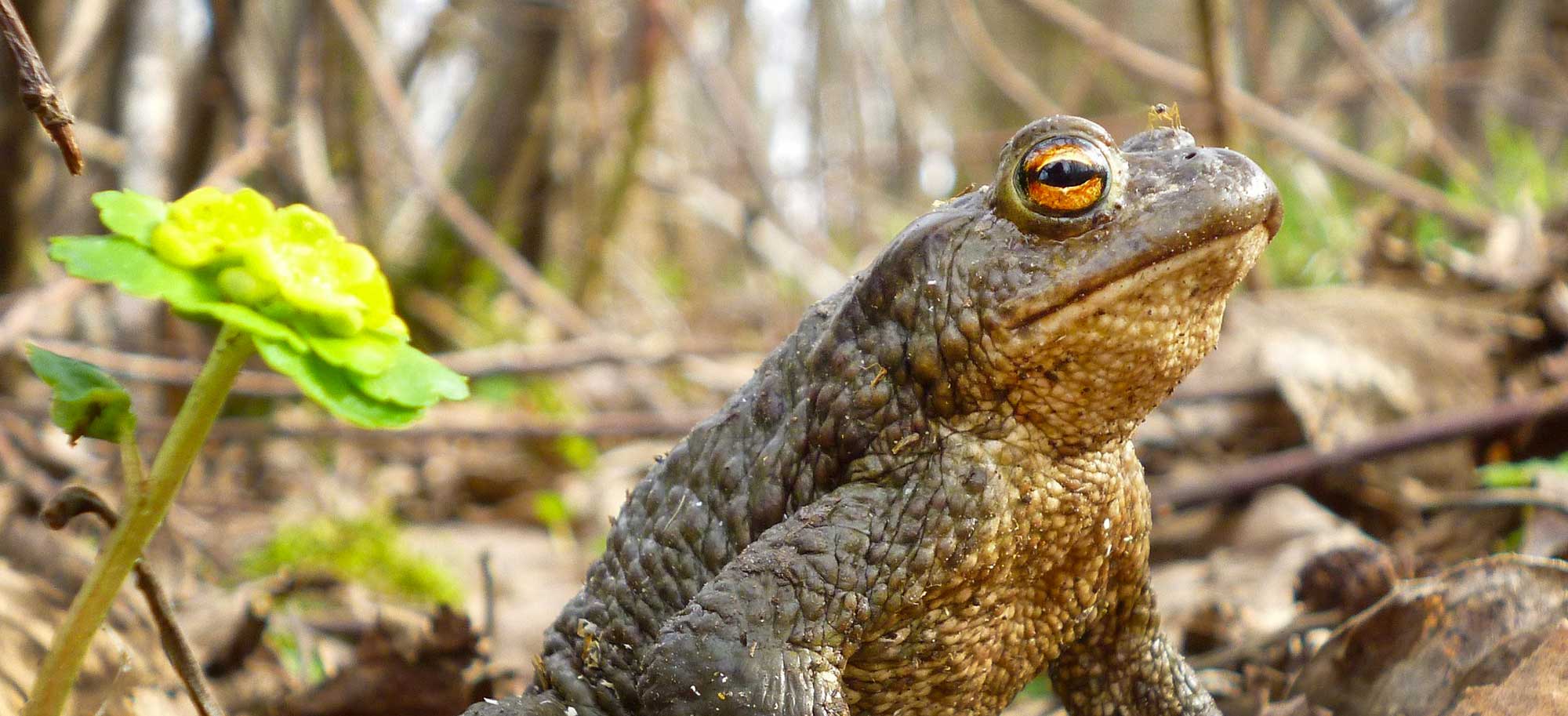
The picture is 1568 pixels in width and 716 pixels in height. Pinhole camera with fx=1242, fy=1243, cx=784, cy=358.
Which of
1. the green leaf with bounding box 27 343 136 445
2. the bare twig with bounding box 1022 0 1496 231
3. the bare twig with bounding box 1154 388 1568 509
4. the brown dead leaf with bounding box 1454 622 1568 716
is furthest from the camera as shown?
the bare twig with bounding box 1022 0 1496 231

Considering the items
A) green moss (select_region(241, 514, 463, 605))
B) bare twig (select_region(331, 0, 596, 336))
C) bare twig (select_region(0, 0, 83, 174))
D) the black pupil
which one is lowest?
bare twig (select_region(0, 0, 83, 174))

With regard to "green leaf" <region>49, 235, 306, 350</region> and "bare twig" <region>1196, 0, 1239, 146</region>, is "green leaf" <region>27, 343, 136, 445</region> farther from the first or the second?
"bare twig" <region>1196, 0, 1239, 146</region>

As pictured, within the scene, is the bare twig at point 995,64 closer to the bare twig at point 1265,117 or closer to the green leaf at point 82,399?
the bare twig at point 1265,117

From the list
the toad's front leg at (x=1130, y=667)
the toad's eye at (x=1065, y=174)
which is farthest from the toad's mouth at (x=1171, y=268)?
the toad's front leg at (x=1130, y=667)

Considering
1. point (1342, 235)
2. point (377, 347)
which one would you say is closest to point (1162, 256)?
point (377, 347)

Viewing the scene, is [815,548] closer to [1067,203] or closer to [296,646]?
[1067,203]

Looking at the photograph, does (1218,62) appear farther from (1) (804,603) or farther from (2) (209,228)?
(2) (209,228)

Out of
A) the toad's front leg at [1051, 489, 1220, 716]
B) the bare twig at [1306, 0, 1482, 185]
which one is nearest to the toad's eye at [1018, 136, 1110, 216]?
the toad's front leg at [1051, 489, 1220, 716]
